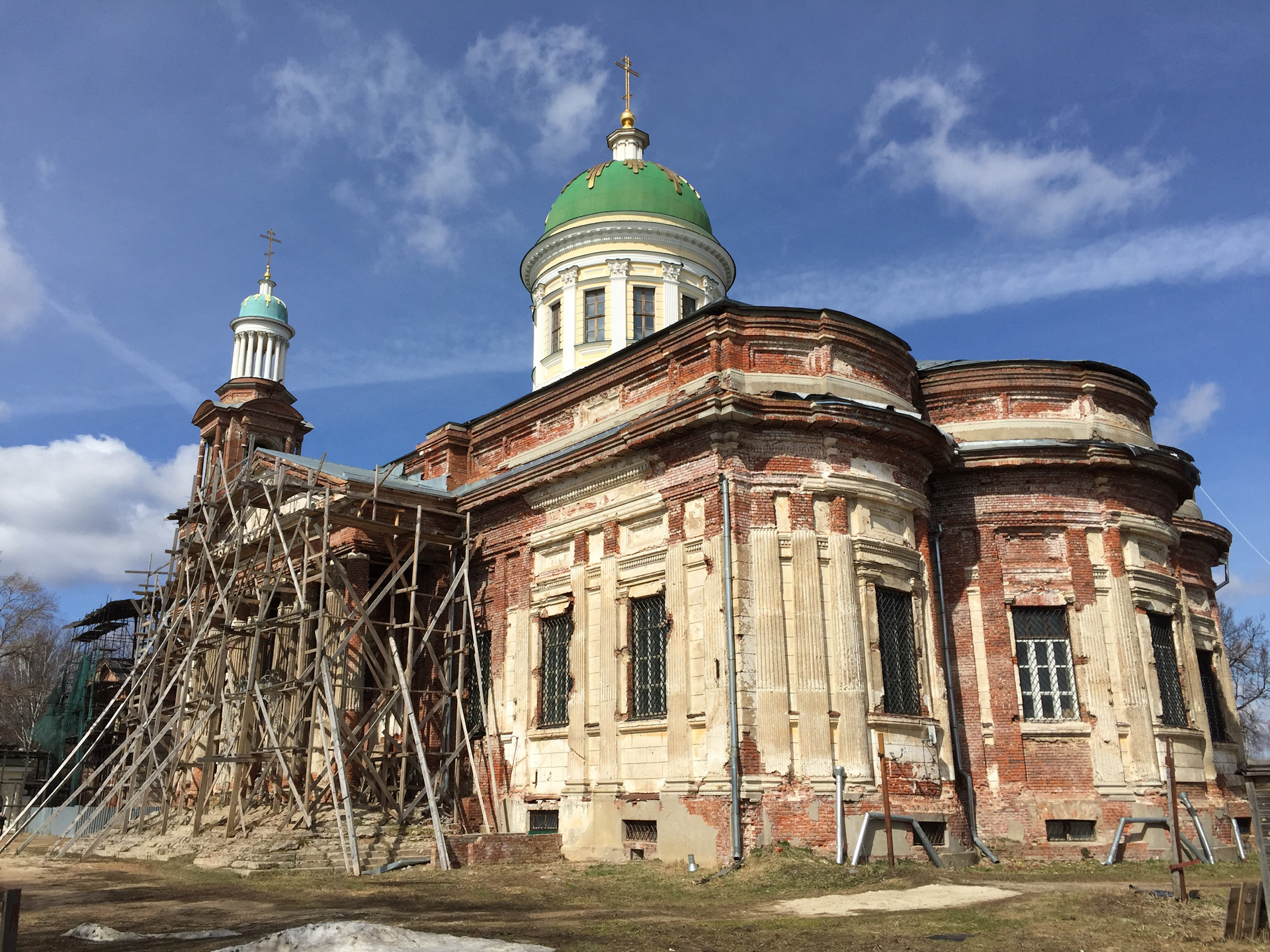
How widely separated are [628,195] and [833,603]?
1544cm

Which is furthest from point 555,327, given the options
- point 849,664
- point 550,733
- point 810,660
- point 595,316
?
point 849,664

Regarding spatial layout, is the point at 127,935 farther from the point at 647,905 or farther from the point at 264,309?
the point at 264,309

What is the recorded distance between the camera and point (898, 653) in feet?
61.7

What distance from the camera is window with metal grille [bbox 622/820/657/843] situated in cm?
1797

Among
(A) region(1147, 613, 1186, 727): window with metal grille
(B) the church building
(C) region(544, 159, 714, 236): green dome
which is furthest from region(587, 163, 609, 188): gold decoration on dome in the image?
(A) region(1147, 613, 1186, 727): window with metal grille

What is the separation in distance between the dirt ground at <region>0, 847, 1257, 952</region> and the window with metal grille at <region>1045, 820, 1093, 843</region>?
83 cm

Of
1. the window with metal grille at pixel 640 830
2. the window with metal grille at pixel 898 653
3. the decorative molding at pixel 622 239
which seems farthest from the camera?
the decorative molding at pixel 622 239

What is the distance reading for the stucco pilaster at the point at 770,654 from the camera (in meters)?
16.8

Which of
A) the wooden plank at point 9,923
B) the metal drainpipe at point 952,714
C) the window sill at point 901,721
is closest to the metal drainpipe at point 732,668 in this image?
the window sill at point 901,721

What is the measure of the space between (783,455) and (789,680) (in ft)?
12.7

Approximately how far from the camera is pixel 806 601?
17703 mm

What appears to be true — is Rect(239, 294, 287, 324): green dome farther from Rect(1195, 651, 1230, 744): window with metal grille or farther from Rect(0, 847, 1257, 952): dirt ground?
Rect(1195, 651, 1230, 744): window with metal grille

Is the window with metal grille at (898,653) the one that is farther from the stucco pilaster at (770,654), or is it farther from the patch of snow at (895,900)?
the patch of snow at (895,900)

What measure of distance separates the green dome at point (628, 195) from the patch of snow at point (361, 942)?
2292 centimetres
